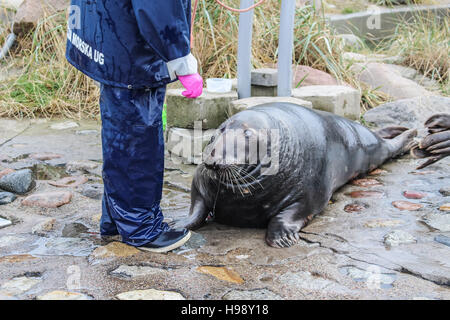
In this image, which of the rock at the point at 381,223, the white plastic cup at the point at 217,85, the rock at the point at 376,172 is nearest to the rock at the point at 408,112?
the rock at the point at 376,172

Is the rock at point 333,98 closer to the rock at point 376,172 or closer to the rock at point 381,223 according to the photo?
the rock at point 376,172

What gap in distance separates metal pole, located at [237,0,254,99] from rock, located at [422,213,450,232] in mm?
2172

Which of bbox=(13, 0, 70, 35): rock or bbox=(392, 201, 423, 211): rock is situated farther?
bbox=(13, 0, 70, 35): rock

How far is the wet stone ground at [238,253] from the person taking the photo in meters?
2.64

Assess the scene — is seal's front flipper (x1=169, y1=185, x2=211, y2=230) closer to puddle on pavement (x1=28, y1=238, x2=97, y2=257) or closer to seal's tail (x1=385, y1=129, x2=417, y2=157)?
puddle on pavement (x1=28, y1=238, x2=97, y2=257)

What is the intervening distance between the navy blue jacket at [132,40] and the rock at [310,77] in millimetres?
3405

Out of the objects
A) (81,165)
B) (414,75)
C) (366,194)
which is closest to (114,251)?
(81,165)

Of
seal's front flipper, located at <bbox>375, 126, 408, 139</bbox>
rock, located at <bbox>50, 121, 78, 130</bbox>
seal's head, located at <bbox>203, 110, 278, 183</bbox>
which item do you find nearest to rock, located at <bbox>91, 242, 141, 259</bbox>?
seal's head, located at <bbox>203, 110, 278, 183</bbox>

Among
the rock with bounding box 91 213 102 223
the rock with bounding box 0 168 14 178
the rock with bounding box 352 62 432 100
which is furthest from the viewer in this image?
the rock with bounding box 352 62 432 100

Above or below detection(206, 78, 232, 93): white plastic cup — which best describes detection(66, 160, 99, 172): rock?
below

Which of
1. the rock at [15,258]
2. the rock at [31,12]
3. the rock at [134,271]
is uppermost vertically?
the rock at [31,12]

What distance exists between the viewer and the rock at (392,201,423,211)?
148 inches
